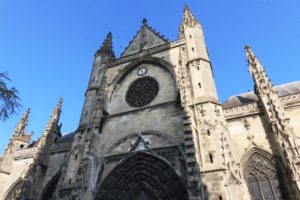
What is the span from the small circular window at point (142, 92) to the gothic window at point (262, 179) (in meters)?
5.82

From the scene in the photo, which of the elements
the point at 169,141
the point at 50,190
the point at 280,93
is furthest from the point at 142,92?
the point at 280,93

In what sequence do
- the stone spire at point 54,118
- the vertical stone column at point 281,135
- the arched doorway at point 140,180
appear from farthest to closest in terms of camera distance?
the stone spire at point 54,118
the arched doorway at point 140,180
the vertical stone column at point 281,135

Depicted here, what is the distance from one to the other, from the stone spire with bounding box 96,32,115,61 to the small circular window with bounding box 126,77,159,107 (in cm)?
400

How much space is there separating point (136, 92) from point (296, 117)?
790 centimetres

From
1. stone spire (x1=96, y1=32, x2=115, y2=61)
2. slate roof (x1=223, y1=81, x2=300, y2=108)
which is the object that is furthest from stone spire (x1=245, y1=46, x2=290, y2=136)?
stone spire (x1=96, y1=32, x2=115, y2=61)

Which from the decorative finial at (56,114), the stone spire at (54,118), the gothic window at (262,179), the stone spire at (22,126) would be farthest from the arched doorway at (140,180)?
the stone spire at (22,126)

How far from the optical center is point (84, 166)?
10.2 meters

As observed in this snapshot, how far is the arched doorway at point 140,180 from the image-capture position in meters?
9.16

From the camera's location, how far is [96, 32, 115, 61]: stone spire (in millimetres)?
16441

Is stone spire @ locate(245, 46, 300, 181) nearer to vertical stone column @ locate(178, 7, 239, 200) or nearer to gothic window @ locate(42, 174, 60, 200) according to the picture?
vertical stone column @ locate(178, 7, 239, 200)

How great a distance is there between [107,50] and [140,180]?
10357mm

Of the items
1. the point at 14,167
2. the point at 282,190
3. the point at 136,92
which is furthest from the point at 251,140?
the point at 14,167

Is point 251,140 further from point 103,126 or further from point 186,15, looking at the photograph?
point 186,15

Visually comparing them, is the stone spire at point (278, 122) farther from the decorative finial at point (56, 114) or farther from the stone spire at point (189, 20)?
the decorative finial at point (56, 114)
